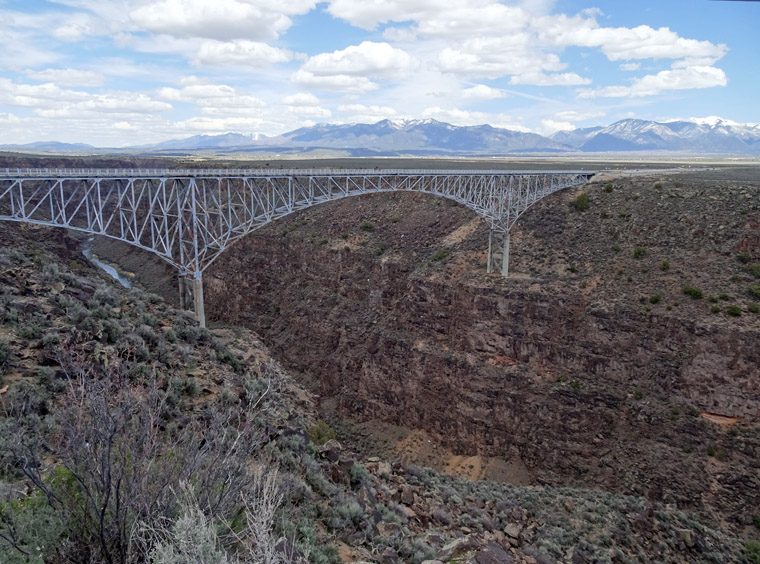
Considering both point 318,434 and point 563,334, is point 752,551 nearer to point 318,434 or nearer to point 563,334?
point 563,334

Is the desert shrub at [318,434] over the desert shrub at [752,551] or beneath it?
over

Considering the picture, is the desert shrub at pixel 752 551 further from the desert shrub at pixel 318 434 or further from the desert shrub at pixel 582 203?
the desert shrub at pixel 582 203

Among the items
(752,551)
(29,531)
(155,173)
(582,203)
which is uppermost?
(155,173)

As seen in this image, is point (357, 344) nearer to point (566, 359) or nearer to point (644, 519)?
point (566, 359)

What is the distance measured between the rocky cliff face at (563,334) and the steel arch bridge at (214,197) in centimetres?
398

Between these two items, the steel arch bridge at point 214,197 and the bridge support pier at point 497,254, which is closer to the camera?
the steel arch bridge at point 214,197

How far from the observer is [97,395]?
8.21 metres

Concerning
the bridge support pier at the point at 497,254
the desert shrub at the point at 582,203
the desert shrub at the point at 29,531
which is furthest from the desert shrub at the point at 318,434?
the desert shrub at the point at 582,203

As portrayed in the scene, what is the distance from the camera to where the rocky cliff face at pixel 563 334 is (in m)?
27.2

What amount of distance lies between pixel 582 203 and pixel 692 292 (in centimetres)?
1449

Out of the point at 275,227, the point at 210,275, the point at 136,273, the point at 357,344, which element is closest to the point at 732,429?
the point at 357,344

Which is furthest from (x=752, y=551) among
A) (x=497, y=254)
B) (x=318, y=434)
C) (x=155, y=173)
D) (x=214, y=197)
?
(x=155, y=173)

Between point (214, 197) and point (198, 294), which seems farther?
point (198, 294)

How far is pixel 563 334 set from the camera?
3253 cm
